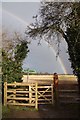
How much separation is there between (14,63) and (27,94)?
3.36 metres

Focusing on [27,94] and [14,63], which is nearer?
[27,94]

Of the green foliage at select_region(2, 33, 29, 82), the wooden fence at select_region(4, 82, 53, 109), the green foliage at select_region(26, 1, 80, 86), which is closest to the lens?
the green foliage at select_region(26, 1, 80, 86)

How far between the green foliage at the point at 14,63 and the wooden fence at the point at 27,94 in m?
1.38

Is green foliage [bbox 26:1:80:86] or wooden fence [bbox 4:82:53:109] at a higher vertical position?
green foliage [bbox 26:1:80:86]

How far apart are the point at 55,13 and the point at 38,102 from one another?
4518mm

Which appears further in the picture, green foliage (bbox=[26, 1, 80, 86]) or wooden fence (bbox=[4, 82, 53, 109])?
wooden fence (bbox=[4, 82, 53, 109])

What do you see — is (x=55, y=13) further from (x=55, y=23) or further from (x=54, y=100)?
(x=54, y=100)

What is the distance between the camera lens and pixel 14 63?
1800cm

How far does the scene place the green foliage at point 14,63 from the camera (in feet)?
55.1

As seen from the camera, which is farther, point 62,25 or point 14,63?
point 14,63

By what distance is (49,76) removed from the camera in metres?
26.8

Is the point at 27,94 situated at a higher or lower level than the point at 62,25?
lower

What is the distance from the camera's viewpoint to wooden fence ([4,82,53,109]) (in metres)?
14.8

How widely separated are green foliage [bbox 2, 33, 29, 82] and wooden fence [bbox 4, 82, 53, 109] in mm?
1379
